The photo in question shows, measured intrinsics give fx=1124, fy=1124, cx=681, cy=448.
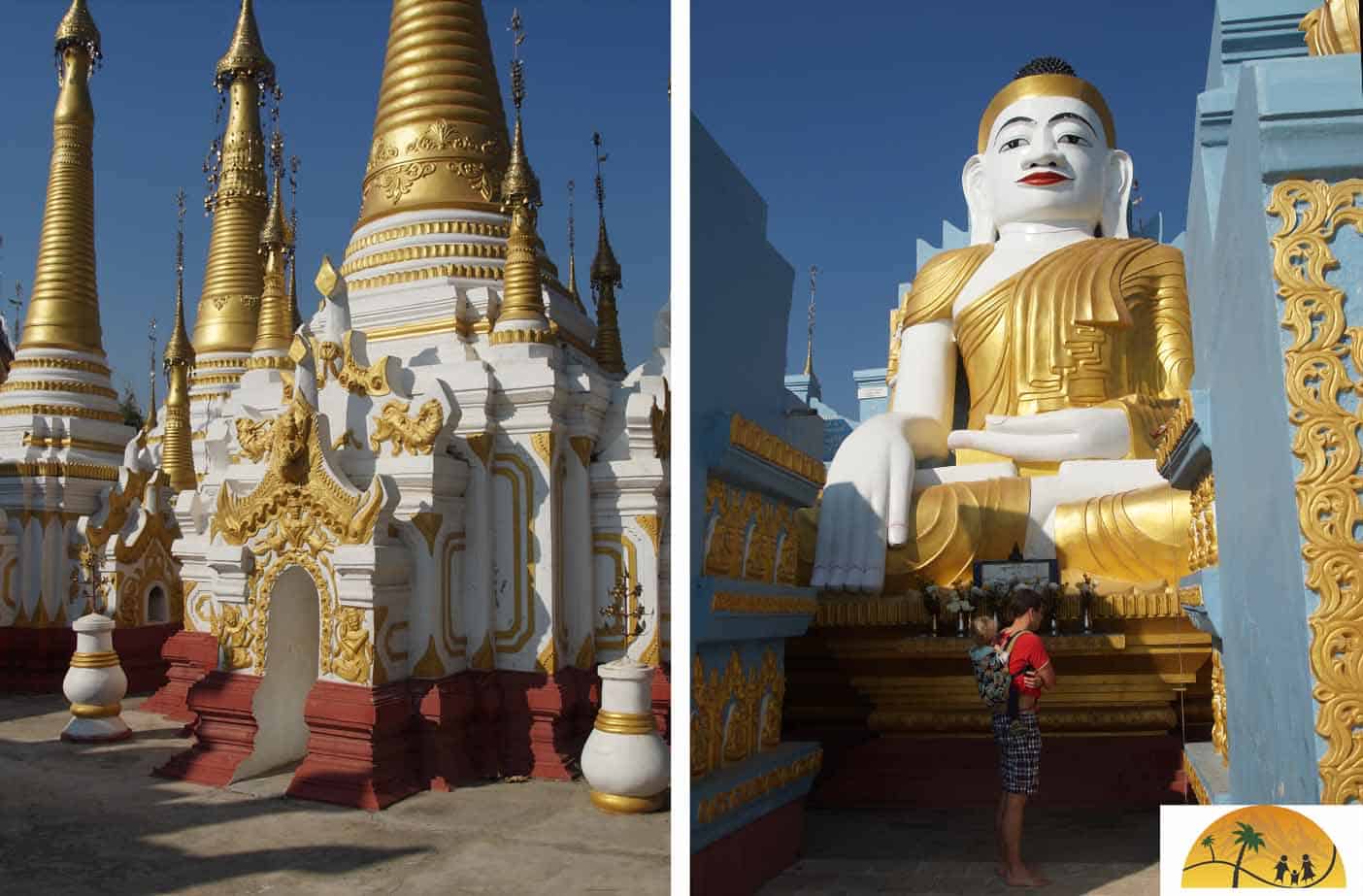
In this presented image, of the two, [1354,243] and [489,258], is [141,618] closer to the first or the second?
[489,258]

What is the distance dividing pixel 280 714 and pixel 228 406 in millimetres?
2106

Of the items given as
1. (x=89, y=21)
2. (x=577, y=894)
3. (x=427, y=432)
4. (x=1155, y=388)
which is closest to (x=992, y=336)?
(x=1155, y=388)

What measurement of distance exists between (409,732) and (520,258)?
2608 millimetres

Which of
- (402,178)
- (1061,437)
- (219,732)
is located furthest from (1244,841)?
(402,178)

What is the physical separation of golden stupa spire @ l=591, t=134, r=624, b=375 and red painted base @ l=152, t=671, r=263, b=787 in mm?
3606

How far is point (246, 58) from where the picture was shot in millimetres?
10945

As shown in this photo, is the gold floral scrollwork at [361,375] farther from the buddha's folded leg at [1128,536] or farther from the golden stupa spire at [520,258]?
the buddha's folded leg at [1128,536]

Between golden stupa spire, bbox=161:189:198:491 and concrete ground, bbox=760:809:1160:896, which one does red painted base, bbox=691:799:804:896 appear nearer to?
concrete ground, bbox=760:809:1160:896

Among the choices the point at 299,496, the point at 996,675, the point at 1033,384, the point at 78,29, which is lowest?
the point at 996,675

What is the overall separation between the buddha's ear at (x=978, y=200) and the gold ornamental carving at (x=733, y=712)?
3552mm

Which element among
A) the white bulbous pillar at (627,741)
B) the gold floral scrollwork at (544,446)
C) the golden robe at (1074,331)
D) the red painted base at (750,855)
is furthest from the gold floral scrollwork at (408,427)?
the red painted base at (750,855)

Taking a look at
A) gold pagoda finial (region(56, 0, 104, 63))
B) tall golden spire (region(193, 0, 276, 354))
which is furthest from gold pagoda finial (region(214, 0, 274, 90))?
gold pagoda finial (region(56, 0, 104, 63))

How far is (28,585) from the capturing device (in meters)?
9.25

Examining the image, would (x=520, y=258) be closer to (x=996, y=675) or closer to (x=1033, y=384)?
(x=1033, y=384)
